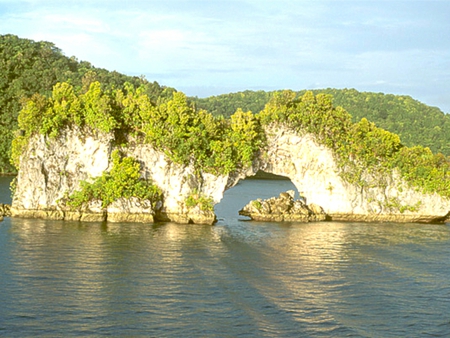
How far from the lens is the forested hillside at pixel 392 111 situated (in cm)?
12619

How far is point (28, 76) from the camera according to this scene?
112 m

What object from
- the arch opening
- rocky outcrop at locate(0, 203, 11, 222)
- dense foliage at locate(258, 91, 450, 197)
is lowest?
rocky outcrop at locate(0, 203, 11, 222)

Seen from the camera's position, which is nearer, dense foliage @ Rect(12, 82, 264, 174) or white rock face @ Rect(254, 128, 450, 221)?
dense foliage @ Rect(12, 82, 264, 174)

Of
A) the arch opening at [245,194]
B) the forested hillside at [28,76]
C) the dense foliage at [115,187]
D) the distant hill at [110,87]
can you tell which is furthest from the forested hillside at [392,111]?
the dense foliage at [115,187]

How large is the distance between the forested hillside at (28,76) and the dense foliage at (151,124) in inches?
1752

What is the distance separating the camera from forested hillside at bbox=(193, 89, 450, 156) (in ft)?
414

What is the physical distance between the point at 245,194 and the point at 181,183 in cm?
3728

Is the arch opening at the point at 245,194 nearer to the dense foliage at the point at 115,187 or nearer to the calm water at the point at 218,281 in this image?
the dense foliage at the point at 115,187

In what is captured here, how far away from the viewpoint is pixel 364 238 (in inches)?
1912

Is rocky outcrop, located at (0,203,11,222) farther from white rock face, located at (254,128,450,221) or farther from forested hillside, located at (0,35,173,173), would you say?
forested hillside, located at (0,35,173,173)

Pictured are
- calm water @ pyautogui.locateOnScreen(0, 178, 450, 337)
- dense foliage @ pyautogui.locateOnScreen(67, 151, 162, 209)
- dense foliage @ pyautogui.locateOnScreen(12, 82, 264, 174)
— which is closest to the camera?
calm water @ pyautogui.locateOnScreen(0, 178, 450, 337)

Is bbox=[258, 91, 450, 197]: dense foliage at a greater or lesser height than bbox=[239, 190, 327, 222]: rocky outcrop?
greater

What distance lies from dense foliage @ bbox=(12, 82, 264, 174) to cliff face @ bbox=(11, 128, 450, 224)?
0.88 m

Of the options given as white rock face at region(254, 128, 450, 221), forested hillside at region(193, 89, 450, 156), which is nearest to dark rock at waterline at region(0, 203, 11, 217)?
white rock face at region(254, 128, 450, 221)
